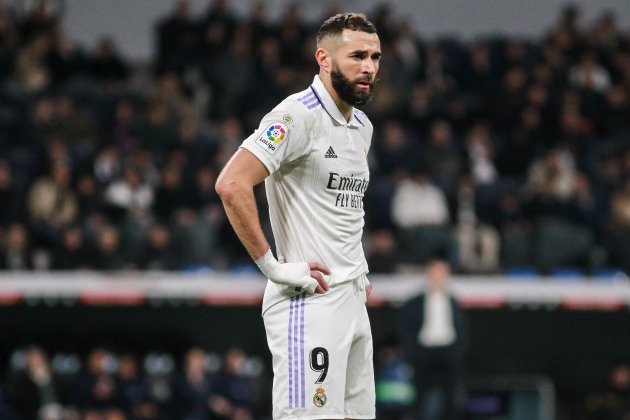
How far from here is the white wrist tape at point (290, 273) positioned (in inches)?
175

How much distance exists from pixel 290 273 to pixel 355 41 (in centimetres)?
93

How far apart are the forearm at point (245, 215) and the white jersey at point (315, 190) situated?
0.20m

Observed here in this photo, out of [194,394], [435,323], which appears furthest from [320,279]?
[194,394]

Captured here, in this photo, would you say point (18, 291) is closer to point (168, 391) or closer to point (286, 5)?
point (168, 391)

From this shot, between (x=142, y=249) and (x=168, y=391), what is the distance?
60.7 inches

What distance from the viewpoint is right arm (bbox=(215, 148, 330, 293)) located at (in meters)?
4.37

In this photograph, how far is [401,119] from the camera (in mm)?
15094

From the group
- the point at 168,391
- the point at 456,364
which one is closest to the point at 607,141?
the point at 456,364

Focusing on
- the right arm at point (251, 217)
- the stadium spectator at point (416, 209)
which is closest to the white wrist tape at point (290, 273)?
the right arm at point (251, 217)

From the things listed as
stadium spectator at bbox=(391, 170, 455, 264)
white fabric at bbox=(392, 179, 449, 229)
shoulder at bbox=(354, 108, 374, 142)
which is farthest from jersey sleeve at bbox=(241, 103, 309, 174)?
white fabric at bbox=(392, 179, 449, 229)

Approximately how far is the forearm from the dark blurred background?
315 inches

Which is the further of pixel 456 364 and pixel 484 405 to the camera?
pixel 484 405

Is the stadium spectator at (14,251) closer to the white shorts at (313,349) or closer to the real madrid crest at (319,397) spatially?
the white shorts at (313,349)

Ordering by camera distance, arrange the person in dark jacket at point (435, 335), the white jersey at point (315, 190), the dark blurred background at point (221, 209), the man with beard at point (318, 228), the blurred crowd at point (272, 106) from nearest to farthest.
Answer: the man with beard at point (318, 228), the white jersey at point (315, 190), the person in dark jacket at point (435, 335), the dark blurred background at point (221, 209), the blurred crowd at point (272, 106)
